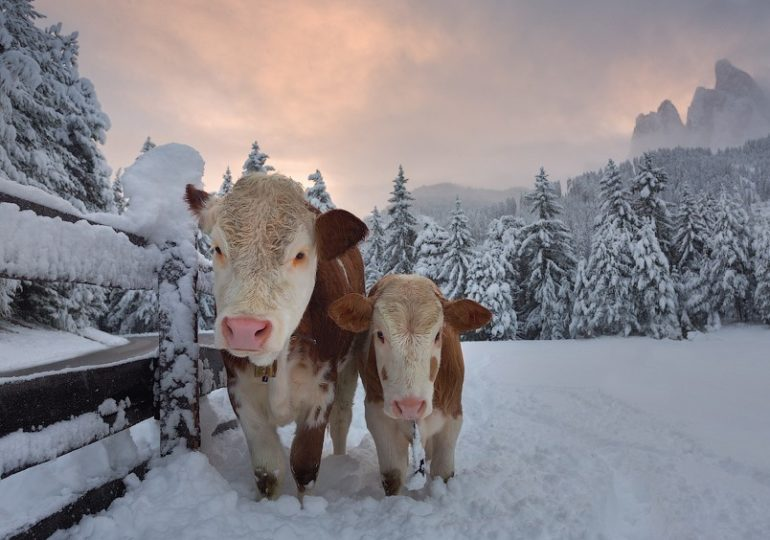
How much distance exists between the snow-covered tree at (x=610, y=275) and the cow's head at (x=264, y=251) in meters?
29.4

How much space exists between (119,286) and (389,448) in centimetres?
223

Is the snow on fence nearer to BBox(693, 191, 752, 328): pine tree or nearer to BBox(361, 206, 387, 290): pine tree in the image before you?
BBox(361, 206, 387, 290): pine tree

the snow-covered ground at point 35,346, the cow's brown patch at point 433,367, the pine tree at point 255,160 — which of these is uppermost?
the pine tree at point 255,160

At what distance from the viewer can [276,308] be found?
243 cm

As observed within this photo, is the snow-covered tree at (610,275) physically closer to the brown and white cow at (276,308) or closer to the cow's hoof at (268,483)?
the brown and white cow at (276,308)

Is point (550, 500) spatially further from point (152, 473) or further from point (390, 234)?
point (390, 234)

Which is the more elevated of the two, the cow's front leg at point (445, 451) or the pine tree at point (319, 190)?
the pine tree at point (319, 190)

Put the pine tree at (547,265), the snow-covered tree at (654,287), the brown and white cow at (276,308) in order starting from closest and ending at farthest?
the brown and white cow at (276,308) < the snow-covered tree at (654,287) < the pine tree at (547,265)

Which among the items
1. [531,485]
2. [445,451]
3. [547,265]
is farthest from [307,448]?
[547,265]

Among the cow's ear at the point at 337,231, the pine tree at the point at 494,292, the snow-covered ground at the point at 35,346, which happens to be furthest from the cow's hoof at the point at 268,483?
the pine tree at the point at 494,292

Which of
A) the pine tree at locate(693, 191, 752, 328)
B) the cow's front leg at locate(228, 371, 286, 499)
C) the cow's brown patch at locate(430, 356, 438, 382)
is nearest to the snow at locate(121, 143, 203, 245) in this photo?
the cow's front leg at locate(228, 371, 286, 499)

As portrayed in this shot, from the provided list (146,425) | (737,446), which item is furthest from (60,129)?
(737,446)

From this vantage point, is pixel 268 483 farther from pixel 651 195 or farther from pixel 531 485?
pixel 651 195

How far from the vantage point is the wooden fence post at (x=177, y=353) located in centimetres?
305
